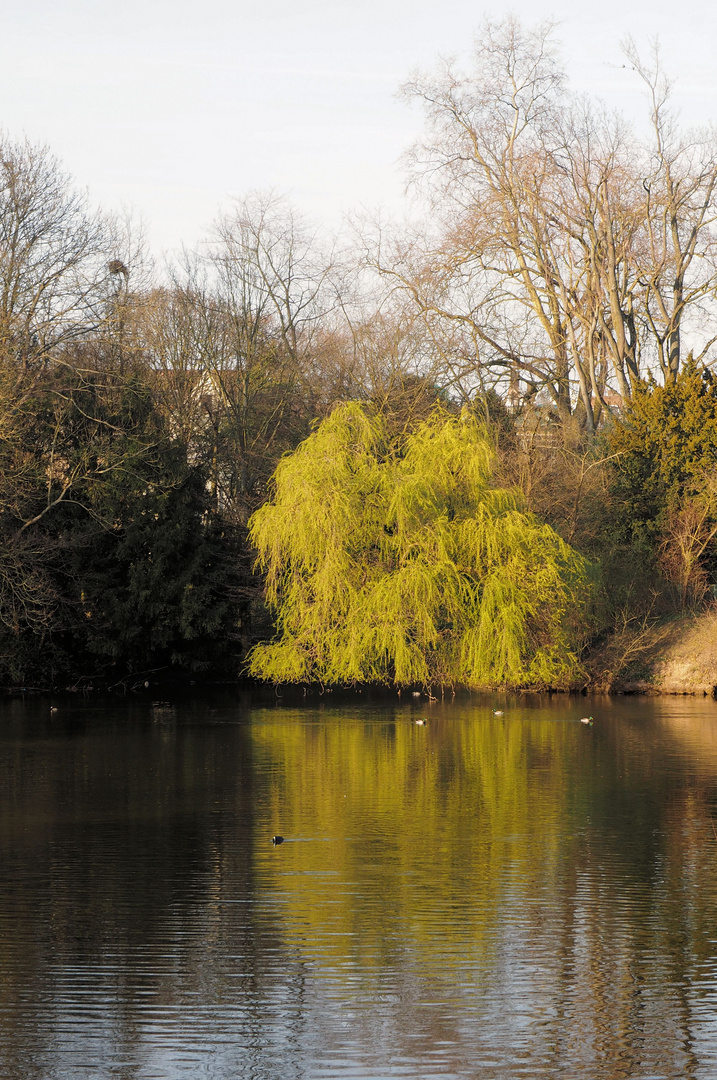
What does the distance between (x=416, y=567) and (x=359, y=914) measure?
1612 centimetres

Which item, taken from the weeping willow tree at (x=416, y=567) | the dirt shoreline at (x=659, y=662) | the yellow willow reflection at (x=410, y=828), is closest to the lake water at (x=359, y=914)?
the yellow willow reflection at (x=410, y=828)

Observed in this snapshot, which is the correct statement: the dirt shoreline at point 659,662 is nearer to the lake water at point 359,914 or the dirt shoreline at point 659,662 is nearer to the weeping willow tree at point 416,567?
the weeping willow tree at point 416,567

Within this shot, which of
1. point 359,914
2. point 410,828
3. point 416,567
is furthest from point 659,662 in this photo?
point 359,914

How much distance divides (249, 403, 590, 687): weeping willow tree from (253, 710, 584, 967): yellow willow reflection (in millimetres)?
4694

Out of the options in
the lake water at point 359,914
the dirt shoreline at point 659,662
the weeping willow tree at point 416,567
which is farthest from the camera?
the dirt shoreline at point 659,662

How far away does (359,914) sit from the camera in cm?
884

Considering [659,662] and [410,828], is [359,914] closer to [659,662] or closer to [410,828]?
[410,828]

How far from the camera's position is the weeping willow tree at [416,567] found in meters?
24.9

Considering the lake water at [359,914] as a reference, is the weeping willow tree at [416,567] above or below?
above

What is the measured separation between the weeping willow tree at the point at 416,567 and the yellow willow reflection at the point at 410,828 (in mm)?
4694

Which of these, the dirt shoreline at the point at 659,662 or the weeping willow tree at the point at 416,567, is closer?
the weeping willow tree at the point at 416,567

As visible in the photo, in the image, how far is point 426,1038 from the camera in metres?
6.33

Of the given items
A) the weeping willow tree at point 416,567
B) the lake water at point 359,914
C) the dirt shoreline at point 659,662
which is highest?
the weeping willow tree at point 416,567

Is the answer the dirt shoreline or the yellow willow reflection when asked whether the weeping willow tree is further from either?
the yellow willow reflection
